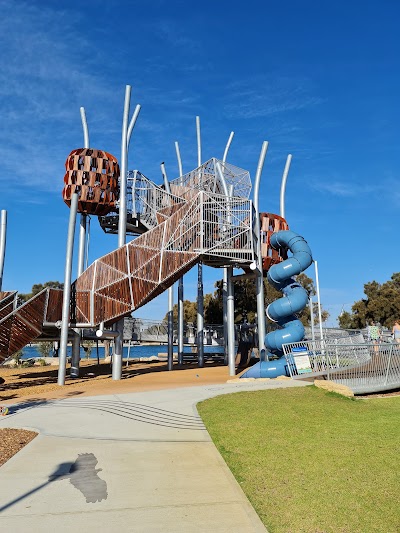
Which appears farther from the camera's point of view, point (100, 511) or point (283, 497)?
point (283, 497)

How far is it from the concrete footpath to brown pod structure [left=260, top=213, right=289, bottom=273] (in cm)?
Result: 2011

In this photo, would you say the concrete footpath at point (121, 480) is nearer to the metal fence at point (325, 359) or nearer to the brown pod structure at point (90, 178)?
the metal fence at point (325, 359)

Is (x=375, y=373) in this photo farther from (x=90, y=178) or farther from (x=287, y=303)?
(x=90, y=178)

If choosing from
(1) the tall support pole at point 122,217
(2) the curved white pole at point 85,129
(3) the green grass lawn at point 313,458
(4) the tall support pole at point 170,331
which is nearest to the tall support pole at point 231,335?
(1) the tall support pole at point 122,217

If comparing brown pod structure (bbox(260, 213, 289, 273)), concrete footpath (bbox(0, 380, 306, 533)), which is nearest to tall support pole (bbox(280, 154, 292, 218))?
brown pod structure (bbox(260, 213, 289, 273))

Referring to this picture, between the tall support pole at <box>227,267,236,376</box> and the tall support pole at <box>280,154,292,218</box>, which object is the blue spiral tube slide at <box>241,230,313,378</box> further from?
the tall support pole at <box>280,154,292,218</box>

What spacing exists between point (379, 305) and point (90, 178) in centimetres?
4234

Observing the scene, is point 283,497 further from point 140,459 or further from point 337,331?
point 337,331

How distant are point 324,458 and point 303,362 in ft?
31.7

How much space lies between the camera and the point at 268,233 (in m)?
29.9

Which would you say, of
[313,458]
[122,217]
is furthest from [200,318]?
[313,458]

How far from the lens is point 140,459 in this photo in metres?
6.94

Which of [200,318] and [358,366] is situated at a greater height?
[200,318]

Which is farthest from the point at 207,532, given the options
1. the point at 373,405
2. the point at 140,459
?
the point at 373,405
